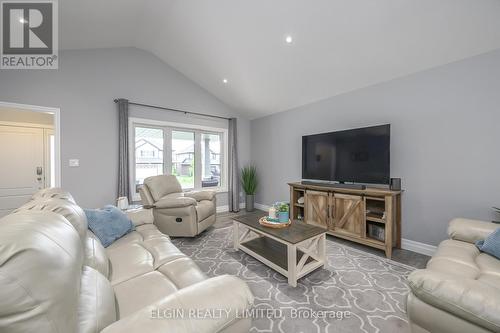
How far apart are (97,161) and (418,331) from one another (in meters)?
4.41

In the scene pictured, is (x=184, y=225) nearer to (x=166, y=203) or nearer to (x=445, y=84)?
(x=166, y=203)

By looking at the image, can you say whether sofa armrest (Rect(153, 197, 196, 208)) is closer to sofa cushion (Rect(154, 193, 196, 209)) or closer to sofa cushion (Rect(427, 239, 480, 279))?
sofa cushion (Rect(154, 193, 196, 209))

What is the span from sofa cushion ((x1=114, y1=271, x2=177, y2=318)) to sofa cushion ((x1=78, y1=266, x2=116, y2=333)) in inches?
5.9

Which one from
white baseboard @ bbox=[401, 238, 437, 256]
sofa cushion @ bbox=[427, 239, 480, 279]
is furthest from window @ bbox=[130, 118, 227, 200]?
sofa cushion @ bbox=[427, 239, 480, 279]

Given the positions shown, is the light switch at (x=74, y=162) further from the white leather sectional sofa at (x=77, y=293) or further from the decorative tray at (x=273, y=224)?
the decorative tray at (x=273, y=224)

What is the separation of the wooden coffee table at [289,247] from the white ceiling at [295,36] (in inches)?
91.9

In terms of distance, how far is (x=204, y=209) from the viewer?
330 centimetres

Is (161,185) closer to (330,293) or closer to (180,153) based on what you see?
(180,153)

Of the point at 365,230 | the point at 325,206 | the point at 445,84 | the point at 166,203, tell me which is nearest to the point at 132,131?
the point at 166,203

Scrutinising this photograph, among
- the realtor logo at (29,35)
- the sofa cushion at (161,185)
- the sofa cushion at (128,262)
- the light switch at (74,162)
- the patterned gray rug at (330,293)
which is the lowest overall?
the patterned gray rug at (330,293)

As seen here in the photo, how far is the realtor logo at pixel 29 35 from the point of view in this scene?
2.15 metres

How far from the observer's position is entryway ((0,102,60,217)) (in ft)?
12.1

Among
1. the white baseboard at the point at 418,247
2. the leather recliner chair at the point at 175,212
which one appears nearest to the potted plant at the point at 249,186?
the leather recliner chair at the point at 175,212

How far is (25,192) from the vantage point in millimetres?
3881
